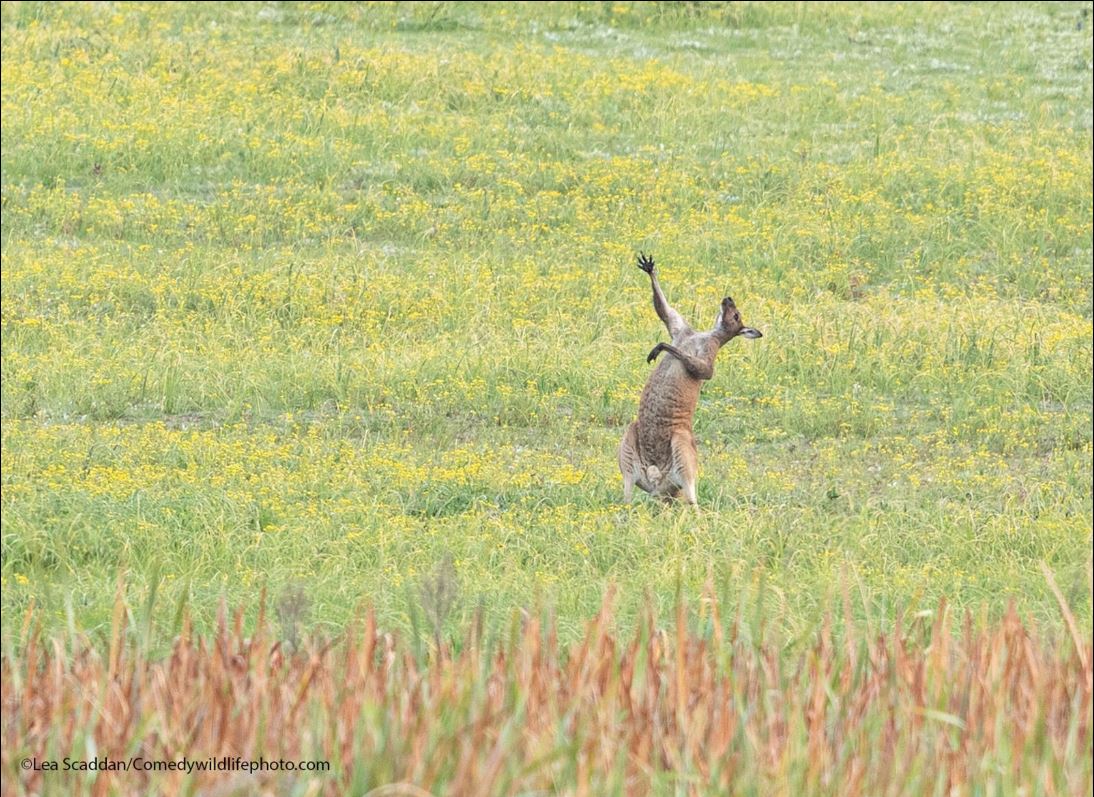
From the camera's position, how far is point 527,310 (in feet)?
43.4

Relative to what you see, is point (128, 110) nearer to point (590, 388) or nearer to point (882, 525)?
point (590, 388)

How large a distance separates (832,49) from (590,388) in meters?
11.9

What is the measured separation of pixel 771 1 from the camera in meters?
23.4

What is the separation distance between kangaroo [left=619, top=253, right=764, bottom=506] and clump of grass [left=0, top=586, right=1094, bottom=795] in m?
4.66

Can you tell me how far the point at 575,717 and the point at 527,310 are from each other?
31.5 ft

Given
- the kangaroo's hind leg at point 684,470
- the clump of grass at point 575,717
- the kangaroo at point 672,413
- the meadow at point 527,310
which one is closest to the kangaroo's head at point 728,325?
the kangaroo at point 672,413

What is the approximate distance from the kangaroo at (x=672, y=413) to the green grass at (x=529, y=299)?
267 mm

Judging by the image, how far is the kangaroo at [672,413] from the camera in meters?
8.83

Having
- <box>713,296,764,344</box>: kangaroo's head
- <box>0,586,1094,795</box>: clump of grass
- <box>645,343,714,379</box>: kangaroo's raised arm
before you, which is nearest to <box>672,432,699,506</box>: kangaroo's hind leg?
<box>645,343,714,379</box>: kangaroo's raised arm

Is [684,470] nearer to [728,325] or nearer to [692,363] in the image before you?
[692,363]

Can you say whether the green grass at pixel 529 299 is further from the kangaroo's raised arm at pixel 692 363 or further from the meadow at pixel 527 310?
the kangaroo's raised arm at pixel 692 363

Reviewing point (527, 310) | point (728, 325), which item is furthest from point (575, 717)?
point (527, 310)

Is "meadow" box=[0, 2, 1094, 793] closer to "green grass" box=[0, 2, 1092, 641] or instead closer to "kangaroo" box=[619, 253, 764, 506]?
"green grass" box=[0, 2, 1092, 641]

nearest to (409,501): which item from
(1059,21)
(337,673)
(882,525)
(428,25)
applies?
(882,525)
